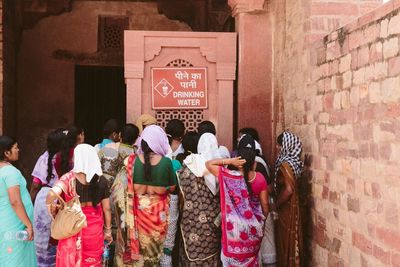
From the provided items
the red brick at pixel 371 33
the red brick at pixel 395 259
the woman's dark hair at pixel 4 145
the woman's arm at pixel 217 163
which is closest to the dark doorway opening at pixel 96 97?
the woman's dark hair at pixel 4 145

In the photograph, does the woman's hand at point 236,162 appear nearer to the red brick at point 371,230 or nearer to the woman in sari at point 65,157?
the red brick at point 371,230

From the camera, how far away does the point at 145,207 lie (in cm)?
469

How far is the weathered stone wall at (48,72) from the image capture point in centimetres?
1019

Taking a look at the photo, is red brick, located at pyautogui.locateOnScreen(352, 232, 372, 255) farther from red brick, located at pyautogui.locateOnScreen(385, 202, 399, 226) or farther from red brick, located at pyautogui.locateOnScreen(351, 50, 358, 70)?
red brick, located at pyautogui.locateOnScreen(351, 50, 358, 70)

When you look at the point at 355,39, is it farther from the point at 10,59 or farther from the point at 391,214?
the point at 10,59

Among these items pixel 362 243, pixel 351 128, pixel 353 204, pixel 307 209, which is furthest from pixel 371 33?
pixel 307 209

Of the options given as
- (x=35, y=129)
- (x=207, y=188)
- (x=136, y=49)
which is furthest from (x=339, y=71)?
(x=35, y=129)

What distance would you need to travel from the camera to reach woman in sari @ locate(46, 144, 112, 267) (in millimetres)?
4273

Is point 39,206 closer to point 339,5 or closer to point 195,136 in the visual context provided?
point 195,136

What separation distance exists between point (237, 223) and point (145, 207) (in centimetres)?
78

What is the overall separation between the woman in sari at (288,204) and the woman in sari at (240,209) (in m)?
0.41

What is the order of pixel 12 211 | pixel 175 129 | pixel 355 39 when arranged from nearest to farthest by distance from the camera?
pixel 355 39 < pixel 12 211 < pixel 175 129

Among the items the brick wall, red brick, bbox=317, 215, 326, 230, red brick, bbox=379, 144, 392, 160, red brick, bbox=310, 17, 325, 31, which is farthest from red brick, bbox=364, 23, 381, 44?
red brick, bbox=317, 215, 326, 230

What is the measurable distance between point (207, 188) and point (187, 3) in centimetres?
662
